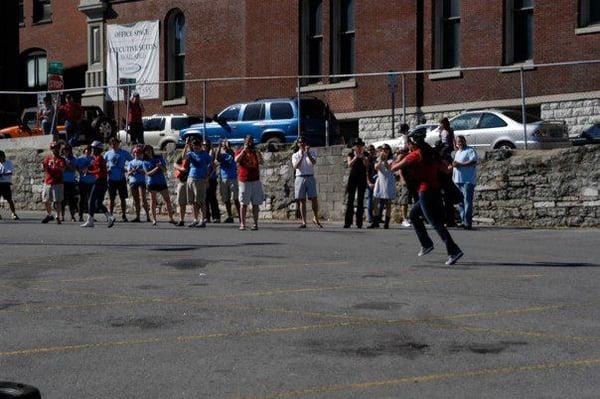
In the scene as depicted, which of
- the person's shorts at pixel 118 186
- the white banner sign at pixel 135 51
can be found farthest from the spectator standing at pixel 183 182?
the white banner sign at pixel 135 51

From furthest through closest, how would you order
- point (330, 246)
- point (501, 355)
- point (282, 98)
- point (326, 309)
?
point (282, 98) < point (330, 246) < point (326, 309) < point (501, 355)

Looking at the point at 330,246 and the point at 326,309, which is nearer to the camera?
the point at 326,309

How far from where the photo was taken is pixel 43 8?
5175 centimetres

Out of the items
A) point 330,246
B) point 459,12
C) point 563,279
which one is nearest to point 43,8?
point 459,12

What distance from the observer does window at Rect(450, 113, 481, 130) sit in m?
26.0

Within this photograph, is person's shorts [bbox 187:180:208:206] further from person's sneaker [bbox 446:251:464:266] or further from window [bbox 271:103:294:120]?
person's sneaker [bbox 446:251:464:266]

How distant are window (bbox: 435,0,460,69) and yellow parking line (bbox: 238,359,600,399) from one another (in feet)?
85.7

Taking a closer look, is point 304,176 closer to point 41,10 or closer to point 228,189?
point 228,189

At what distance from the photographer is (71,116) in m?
32.4

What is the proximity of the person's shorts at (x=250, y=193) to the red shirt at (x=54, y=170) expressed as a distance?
5103mm

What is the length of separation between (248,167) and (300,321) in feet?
39.7

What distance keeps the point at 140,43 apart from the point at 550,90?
20009 mm

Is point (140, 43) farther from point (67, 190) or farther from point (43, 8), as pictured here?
point (67, 190)

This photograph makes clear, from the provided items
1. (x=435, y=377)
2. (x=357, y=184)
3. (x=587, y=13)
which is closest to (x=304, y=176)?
(x=357, y=184)
